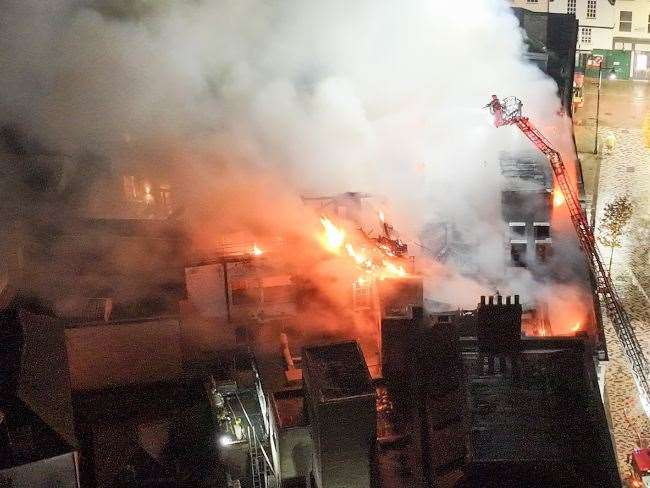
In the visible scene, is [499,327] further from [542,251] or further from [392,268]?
[542,251]

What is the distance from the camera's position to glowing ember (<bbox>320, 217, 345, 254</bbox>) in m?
16.6

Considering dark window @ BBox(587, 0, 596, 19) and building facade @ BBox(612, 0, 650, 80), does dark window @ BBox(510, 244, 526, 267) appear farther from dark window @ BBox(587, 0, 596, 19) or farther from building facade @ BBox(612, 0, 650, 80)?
dark window @ BBox(587, 0, 596, 19)

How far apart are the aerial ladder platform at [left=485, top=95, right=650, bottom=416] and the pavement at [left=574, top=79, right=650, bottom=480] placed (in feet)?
1.26

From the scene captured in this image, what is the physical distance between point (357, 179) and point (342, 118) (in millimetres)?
1795

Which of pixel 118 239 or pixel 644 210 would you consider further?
pixel 644 210

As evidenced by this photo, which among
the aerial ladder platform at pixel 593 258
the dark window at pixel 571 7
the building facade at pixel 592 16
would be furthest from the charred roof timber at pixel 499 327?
the dark window at pixel 571 7

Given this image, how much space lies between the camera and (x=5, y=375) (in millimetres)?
10672

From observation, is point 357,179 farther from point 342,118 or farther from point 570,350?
point 570,350

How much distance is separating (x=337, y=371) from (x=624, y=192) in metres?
14.8

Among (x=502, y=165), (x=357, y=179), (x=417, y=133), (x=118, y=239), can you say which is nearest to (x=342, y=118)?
(x=357, y=179)

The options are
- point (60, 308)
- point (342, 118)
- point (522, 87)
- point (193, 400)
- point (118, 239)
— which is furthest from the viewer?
point (522, 87)

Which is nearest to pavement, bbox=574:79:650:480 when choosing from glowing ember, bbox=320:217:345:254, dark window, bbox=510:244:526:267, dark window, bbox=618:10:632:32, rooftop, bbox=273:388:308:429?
dark window, bbox=618:10:632:32

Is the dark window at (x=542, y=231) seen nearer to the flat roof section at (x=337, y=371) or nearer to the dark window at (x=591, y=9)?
the flat roof section at (x=337, y=371)

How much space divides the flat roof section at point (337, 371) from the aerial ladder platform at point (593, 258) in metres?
7.93
